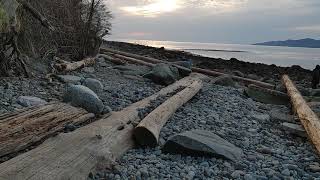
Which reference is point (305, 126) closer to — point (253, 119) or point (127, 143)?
point (253, 119)

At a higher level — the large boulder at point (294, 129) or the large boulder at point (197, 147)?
the large boulder at point (197, 147)

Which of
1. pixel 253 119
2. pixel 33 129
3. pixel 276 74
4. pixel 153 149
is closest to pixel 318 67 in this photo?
pixel 276 74

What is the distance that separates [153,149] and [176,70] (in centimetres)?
779

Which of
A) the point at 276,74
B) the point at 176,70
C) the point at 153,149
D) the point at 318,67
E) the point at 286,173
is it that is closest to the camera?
the point at 286,173

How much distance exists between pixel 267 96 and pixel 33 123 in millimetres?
8316

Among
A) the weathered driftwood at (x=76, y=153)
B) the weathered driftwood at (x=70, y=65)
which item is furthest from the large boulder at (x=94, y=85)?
the weathered driftwood at (x=76, y=153)

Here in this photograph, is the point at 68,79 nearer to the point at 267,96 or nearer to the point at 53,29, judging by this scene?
the point at 53,29

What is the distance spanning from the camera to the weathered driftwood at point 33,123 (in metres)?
4.56

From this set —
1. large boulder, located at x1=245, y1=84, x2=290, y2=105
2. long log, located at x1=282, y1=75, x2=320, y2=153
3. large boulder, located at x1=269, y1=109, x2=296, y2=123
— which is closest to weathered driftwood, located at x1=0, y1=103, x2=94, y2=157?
long log, located at x1=282, y1=75, x2=320, y2=153

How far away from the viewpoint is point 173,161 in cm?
521

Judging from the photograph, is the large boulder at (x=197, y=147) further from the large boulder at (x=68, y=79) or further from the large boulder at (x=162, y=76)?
the large boulder at (x=162, y=76)

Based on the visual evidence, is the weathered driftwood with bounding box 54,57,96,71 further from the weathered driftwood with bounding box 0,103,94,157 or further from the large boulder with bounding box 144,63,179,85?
the weathered driftwood with bounding box 0,103,94,157

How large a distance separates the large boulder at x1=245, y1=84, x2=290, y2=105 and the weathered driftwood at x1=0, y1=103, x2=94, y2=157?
6.82 metres

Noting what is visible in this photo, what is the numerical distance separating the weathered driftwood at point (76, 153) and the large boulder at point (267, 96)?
6.64 meters
